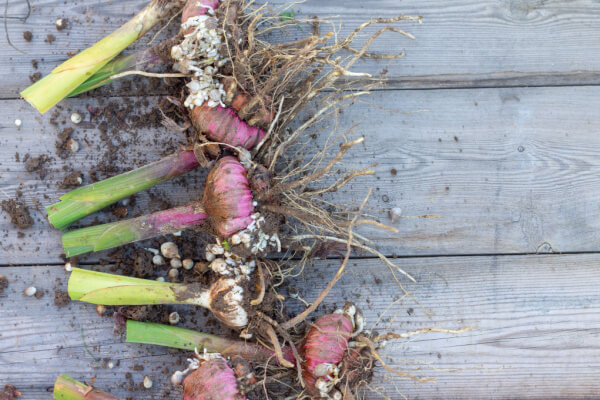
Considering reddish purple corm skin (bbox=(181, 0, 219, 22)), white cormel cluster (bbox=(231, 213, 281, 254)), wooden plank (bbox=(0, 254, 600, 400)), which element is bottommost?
wooden plank (bbox=(0, 254, 600, 400))

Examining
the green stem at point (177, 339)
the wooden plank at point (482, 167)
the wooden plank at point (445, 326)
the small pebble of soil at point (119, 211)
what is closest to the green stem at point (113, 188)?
the small pebble of soil at point (119, 211)

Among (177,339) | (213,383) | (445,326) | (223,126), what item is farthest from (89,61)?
(445,326)

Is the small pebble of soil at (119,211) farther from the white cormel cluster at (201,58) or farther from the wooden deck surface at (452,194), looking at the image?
the white cormel cluster at (201,58)

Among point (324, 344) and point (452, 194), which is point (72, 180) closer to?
point (324, 344)

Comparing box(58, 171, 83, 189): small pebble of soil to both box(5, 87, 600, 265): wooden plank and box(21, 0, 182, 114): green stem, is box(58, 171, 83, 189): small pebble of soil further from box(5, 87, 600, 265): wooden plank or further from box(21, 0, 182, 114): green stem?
box(5, 87, 600, 265): wooden plank

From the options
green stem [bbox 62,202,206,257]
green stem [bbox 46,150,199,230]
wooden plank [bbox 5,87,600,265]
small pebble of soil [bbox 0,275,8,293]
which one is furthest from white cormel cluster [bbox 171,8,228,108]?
small pebble of soil [bbox 0,275,8,293]

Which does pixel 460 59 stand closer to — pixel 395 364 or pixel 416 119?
pixel 416 119

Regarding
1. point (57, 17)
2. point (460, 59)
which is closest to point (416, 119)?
point (460, 59)
